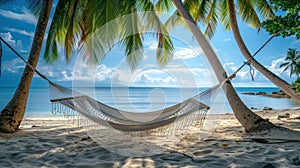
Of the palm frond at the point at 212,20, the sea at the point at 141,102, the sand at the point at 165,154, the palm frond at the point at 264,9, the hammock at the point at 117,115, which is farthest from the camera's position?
the sea at the point at 141,102

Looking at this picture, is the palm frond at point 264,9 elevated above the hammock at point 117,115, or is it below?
above

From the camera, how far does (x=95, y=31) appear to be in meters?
2.80

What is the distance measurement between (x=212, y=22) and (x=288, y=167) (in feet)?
11.9

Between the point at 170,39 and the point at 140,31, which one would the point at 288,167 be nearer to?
the point at 140,31

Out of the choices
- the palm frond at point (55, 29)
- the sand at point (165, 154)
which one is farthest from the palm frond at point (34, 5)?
the sand at point (165, 154)

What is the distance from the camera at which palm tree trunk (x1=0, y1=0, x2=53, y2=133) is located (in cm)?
238

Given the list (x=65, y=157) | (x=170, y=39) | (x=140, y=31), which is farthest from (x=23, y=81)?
(x=170, y=39)

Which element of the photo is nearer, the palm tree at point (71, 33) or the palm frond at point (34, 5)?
the palm tree at point (71, 33)

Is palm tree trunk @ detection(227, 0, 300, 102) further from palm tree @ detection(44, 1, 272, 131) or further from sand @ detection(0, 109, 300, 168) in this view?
sand @ detection(0, 109, 300, 168)

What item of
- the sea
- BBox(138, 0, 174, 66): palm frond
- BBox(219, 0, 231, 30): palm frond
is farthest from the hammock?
BBox(219, 0, 231, 30): palm frond

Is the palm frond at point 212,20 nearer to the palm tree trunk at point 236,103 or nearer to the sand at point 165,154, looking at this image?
the palm tree trunk at point 236,103

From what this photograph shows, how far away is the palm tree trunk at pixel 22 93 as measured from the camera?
7.82 feet

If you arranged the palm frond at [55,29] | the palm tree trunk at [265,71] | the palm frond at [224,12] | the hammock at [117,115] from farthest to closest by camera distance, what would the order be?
the palm frond at [224,12] < the palm frond at [55,29] < the palm tree trunk at [265,71] < the hammock at [117,115]

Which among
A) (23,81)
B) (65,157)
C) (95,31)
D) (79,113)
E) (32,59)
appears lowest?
(65,157)
